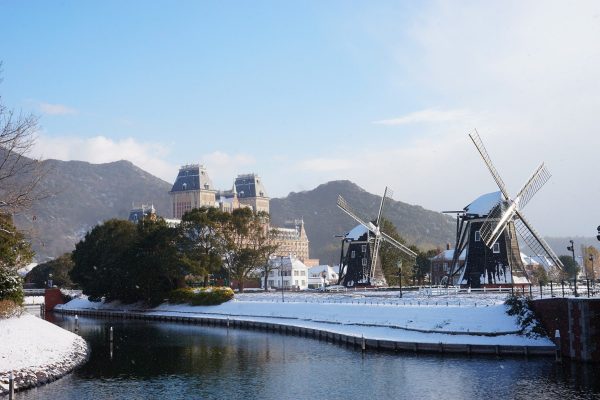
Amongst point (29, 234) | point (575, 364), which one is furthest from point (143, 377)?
point (575, 364)

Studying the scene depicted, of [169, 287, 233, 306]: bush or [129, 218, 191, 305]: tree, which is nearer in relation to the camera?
[169, 287, 233, 306]: bush

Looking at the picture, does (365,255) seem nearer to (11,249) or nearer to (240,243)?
(240,243)

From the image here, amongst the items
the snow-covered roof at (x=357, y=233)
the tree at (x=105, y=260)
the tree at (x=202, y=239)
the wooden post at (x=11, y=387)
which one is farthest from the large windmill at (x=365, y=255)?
the wooden post at (x=11, y=387)

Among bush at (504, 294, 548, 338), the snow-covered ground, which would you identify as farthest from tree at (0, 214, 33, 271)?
bush at (504, 294, 548, 338)

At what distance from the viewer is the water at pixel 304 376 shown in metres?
31.6

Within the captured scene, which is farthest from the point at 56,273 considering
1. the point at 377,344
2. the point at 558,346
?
the point at 558,346

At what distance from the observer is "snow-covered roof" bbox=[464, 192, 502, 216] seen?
2643 inches

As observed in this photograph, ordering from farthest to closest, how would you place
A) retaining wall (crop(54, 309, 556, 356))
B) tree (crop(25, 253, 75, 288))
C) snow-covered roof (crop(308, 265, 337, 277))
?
snow-covered roof (crop(308, 265, 337, 277))
tree (crop(25, 253, 75, 288))
retaining wall (crop(54, 309, 556, 356))

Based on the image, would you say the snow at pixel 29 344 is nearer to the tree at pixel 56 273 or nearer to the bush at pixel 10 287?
the bush at pixel 10 287

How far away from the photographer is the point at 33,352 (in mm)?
37844

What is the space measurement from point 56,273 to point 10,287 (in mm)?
95407

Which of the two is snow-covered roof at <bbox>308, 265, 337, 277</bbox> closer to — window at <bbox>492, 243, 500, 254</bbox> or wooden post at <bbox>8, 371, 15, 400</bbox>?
window at <bbox>492, 243, 500, 254</bbox>

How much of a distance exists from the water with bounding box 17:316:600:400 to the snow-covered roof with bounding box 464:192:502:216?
25.3m

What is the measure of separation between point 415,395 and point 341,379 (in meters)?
5.31
